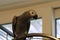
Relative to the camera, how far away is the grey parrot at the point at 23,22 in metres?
0.56

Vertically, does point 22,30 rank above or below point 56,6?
below

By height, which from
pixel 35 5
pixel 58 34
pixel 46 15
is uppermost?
pixel 35 5

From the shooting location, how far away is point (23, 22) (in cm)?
58

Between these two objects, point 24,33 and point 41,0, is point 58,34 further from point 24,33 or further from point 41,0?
point 24,33

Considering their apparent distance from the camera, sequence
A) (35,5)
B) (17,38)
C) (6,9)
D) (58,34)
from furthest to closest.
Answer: (6,9) < (35,5) < (58,34) < (17,38)

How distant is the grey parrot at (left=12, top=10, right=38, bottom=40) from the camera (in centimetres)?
56

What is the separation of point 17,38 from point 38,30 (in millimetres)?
1522

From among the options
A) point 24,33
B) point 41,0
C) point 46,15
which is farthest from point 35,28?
point 24,33

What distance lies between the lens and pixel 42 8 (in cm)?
212

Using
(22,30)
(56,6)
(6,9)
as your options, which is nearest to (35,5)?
(56,6)

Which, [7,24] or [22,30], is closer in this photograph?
[22,30]

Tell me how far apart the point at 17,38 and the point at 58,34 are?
1.48 metres

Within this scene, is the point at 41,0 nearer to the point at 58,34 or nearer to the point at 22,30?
the point at 58,34

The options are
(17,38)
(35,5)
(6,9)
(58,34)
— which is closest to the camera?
(17,38)
